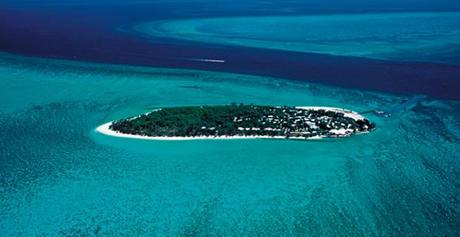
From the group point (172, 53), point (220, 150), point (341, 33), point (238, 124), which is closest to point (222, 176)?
point (220, 150)

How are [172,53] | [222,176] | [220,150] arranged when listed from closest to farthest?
1. [222,176]
2. [220,150]
3. [172,53]

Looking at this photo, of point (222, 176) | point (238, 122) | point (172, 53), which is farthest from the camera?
point (172, 53)

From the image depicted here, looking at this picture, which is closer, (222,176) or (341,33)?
(222,176)

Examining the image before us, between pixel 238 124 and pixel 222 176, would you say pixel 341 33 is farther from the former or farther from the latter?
pixel 222 176

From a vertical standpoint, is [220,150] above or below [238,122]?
below

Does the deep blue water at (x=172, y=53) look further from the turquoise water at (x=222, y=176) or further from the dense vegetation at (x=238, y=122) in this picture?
the dense vegetation at (x=238, y=122)

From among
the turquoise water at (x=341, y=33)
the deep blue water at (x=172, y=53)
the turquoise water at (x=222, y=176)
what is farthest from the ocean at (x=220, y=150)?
the turquoise water at (x=341, y=33)

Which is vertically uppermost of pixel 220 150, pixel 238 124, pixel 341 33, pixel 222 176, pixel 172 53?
pixel 341 33
